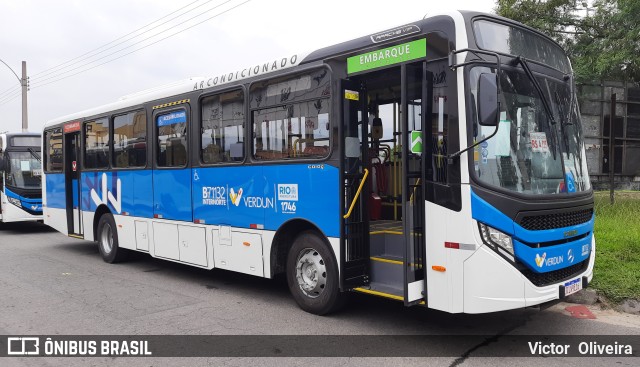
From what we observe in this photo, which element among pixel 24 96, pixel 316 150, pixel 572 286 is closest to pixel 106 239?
pixel 316 150

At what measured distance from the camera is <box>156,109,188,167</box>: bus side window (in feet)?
26.4

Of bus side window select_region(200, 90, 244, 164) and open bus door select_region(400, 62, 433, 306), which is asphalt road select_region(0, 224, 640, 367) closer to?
open bus door select_region(400, 62, 433, 306)

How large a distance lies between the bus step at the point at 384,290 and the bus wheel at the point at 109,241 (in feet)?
19.7

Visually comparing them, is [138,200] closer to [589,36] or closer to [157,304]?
[157,304]

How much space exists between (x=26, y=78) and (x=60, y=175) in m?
19.5

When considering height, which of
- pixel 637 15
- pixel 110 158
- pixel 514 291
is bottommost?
pixel 514 291

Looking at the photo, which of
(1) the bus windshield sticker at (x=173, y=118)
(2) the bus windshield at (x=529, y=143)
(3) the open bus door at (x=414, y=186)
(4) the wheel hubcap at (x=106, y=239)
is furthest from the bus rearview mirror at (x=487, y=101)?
(4) the wheel hubcap at (x=106, y=239)

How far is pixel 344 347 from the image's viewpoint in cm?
506

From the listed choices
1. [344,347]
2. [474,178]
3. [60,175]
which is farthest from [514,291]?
[60,175]

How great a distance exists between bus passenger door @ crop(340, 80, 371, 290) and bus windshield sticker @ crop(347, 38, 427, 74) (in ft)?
0.78

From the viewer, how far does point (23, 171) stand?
1577cm

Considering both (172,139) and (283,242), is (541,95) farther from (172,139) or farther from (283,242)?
(172,139)

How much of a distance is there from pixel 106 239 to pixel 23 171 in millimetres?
7376

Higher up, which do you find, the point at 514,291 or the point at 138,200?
the point at 138,200
